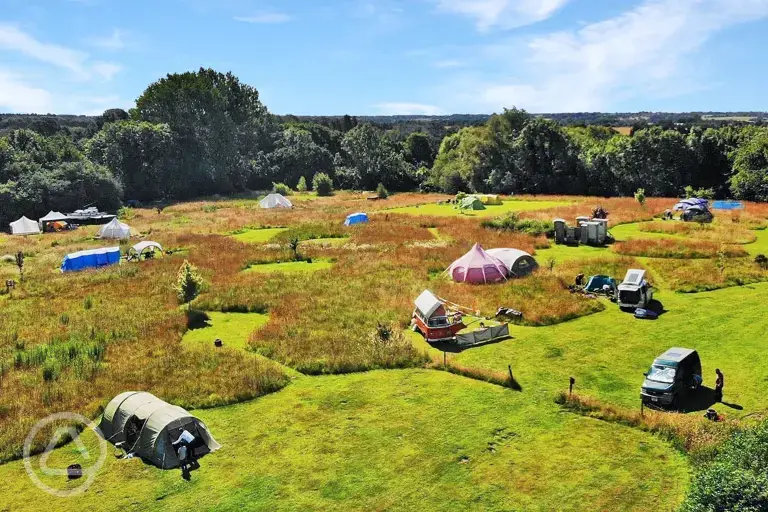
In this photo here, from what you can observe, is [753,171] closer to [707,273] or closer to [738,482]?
[707,273]

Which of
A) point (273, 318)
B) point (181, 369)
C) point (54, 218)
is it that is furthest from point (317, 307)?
point (54, 218)

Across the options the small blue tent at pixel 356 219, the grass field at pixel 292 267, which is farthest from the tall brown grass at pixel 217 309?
the small blue tent at pixel 356 219

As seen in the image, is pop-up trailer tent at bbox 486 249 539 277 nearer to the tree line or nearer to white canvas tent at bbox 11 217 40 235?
the tree line

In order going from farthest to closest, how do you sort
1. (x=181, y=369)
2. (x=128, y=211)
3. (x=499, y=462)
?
1. (x=128, y=211)
2. (x=181, y=369)
3. (x=499, y=462)

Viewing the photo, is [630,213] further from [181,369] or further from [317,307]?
[181,369]

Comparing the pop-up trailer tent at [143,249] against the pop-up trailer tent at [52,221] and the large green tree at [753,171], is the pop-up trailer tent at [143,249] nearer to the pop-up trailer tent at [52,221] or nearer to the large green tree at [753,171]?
the pop-up trailer tent at [52,221]

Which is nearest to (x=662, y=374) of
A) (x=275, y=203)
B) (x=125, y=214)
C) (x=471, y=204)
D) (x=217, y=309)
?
(x=217, y=309)

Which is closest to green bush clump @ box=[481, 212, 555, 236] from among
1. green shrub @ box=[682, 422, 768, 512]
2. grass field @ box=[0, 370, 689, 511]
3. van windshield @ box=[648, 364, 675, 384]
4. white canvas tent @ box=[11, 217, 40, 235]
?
van windshield @ box=[648, 364, 675, 384]
